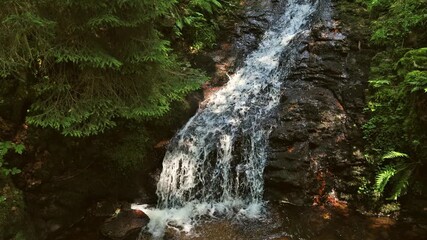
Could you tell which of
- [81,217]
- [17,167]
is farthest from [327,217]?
[17,167]

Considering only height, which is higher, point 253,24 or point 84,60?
point 253,24

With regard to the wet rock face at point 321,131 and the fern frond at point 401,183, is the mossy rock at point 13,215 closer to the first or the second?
the wet rock face at point 321,131

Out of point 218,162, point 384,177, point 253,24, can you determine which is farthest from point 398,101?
point 253,24

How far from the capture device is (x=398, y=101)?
7070mm

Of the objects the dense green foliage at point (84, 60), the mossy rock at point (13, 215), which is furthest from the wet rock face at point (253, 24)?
the mossy rock at point (13, 215)

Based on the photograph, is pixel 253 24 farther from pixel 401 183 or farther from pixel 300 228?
pixel 300 228

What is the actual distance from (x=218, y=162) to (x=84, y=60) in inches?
164

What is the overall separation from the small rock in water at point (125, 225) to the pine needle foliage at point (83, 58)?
90.2 inches

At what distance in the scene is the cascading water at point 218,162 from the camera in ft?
24.0

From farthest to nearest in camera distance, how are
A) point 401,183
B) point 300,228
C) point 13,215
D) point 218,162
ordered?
point 218,162 < point 300,228 < point 401,183 < point 13,215

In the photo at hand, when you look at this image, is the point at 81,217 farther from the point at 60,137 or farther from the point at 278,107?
the point at 278,107

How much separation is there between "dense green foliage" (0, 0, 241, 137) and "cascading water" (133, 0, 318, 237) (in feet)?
6.99

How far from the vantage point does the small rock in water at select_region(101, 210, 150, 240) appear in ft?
20.9

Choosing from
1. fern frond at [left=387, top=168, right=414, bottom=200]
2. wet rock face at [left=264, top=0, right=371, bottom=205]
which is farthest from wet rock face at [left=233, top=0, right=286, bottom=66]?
fern frond at [left=387, top=168, right=414, bottom=200]
